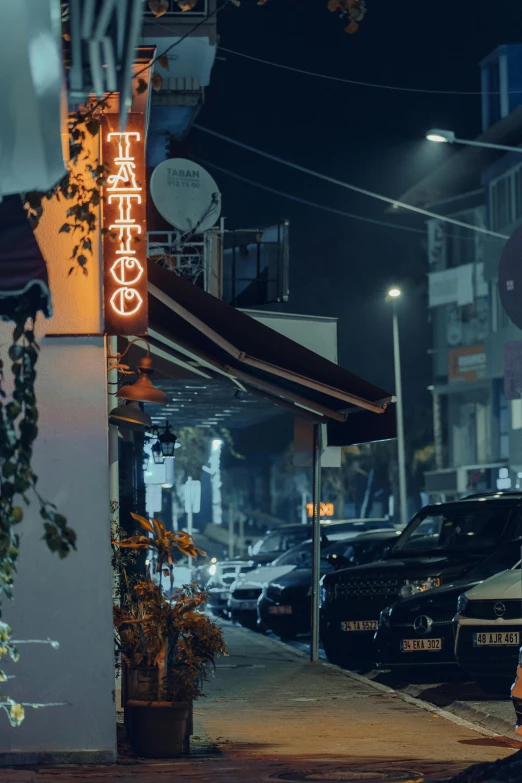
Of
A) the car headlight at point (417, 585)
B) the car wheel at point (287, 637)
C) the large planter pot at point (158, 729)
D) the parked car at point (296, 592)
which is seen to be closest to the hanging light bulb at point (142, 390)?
the large planter pot at point (158, 729)

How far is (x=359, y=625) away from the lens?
17.5m

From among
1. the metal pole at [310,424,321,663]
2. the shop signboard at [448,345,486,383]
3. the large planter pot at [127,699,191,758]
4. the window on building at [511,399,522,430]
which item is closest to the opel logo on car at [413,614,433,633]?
the metal pole at [310,424,321,663]

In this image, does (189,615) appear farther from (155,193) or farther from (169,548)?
(155,193)

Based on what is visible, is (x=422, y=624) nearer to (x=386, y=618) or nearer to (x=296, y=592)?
(x=386, y=618)

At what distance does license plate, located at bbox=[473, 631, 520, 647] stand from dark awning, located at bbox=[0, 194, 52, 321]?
7091 mm

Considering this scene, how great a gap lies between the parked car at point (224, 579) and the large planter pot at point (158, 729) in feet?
67.3

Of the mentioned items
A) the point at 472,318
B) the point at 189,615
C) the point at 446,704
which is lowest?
the point at 446,704

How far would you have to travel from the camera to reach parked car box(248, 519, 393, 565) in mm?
29062

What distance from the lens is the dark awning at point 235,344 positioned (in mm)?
10500

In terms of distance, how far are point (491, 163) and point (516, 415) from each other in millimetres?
11139

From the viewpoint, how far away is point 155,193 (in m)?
19.8

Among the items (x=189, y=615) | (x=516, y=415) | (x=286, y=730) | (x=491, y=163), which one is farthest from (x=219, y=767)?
(x=491, y=163)

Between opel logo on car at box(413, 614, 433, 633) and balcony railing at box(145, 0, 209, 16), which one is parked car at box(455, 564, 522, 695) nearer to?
opel logo on car at box(413, 614, 433, 633)

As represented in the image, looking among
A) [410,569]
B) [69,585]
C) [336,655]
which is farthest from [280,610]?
[69,585]
